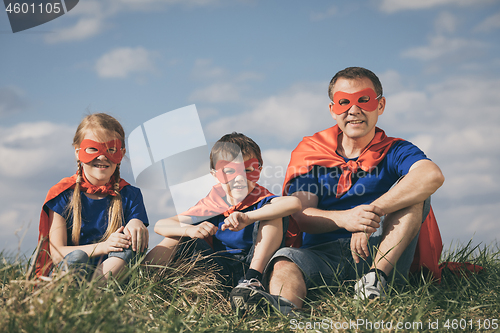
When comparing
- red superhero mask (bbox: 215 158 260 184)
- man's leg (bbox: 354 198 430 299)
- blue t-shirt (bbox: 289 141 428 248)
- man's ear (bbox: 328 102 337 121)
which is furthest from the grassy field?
man's ear (bbox: 328 102 337 121)

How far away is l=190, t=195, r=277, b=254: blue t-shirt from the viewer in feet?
10.5

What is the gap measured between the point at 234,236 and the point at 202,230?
0.35 m

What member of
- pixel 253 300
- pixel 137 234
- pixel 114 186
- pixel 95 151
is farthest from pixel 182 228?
pixel 95 151

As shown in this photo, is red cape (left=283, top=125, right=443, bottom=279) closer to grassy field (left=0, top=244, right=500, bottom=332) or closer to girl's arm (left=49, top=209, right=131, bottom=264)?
grassy field (left=0, top=244, right=500, bottom=332)

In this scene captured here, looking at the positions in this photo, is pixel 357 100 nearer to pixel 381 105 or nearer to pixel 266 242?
pixel 381 105

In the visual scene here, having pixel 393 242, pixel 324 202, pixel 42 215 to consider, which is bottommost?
pixel 393 242

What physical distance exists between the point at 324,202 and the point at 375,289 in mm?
914

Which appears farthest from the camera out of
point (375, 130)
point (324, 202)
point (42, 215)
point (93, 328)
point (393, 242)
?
point (375, 130)

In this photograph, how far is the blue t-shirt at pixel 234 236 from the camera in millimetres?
3213

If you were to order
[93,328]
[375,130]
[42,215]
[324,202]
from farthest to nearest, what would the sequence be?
[375,130] < [324,202] < [42,215] < [93,328]

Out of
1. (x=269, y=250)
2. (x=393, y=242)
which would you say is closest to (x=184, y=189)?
(x=269, y=250)

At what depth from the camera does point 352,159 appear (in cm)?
345

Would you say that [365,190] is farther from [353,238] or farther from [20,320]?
[20,320]

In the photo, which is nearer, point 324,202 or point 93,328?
point 93,328
